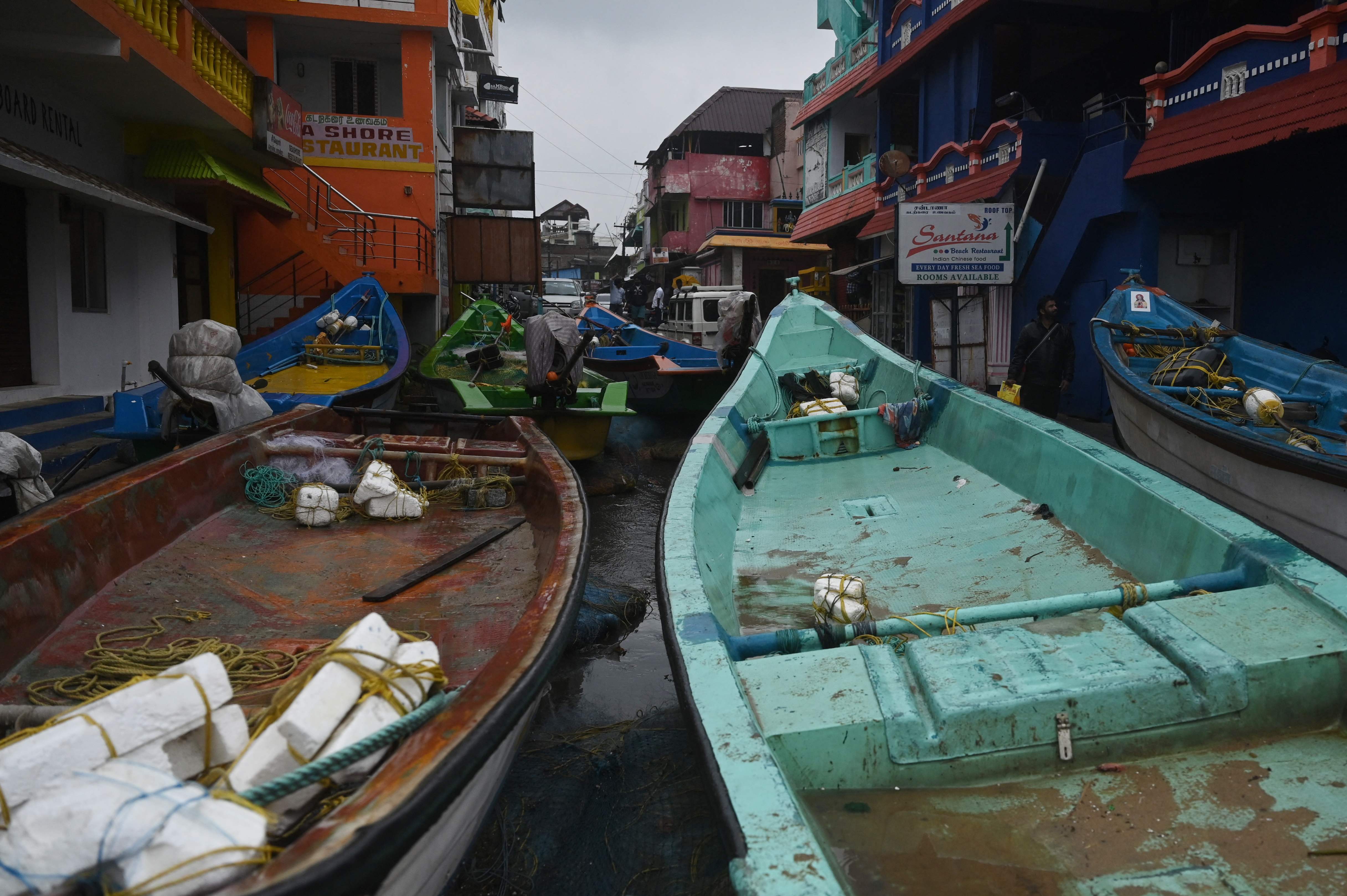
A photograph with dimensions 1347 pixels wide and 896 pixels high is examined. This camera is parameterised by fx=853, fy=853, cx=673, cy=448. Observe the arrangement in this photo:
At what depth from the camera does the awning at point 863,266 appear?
15641mm

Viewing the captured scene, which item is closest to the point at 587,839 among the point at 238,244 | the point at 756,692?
the point at 756,692

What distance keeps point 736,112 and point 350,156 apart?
21.8m

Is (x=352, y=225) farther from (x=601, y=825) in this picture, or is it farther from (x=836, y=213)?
(x=601, y=825)

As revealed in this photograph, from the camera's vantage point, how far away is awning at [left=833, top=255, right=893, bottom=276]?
15.6m

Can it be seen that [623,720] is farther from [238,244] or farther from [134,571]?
[238,244]

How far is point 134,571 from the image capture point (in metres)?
3.45

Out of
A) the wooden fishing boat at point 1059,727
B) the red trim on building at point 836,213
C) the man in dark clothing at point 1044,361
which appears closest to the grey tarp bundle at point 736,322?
the man in dark clothing at point 1044,361

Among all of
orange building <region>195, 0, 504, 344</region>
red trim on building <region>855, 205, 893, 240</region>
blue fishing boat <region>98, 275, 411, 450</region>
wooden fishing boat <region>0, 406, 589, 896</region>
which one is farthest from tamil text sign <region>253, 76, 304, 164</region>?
red trim on building <region>855, 205, 893, 240</region>

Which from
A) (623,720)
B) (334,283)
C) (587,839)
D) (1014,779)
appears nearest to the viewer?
(1014,779)

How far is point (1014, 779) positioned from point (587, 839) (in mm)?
1622

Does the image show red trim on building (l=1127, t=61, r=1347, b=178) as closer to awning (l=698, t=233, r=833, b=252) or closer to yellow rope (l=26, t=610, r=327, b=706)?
yellow rope (l=26, t=610, r=327, b=706)

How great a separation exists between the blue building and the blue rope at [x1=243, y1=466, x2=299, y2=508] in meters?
7.08

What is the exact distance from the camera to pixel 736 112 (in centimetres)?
3409

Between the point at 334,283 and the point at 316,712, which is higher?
the point at 334,283
